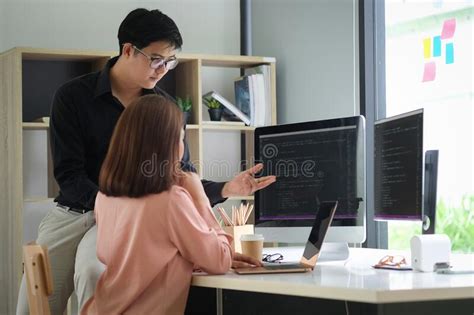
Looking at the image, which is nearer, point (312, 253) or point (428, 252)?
point (428, 252)

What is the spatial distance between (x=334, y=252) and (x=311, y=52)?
80.9 inches

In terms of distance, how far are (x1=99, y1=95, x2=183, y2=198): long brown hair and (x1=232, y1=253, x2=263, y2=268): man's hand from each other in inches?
12.3

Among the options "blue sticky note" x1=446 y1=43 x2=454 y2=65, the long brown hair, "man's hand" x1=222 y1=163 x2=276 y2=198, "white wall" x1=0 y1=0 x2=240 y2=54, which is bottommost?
"man's hand" x1=222 y1=163 x2=276 y2=198

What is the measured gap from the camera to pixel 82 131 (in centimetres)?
279

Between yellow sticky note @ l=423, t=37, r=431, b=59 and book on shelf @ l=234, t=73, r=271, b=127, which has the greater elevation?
yellow sticky note @ l=423, t=37, r=431, b=59

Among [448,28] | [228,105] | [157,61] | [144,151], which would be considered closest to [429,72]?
[448,28]

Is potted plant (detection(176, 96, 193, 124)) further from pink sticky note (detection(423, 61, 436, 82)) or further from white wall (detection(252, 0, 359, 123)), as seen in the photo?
pink sticky note (detection(423, 61, 436, 82))

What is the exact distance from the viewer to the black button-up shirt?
271 centimetres

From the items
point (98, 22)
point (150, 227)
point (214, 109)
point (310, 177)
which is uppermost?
point (98, 22)

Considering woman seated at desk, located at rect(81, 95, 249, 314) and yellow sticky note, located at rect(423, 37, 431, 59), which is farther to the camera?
yellow sticky note, located at rect(423, 37, 431, 59)

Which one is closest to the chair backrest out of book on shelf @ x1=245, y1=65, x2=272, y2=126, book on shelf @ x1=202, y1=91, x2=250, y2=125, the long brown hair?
the long brown hair

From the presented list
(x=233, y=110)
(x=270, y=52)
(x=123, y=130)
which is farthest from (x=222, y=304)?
(x=270, y=52)

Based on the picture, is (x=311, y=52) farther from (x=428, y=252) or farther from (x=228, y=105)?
(x=428, y=252)

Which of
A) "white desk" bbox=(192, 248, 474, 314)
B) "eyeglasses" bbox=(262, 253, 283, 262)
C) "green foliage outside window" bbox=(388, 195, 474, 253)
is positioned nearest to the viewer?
"white desk" bbox=(192, 248, 474, 314)
